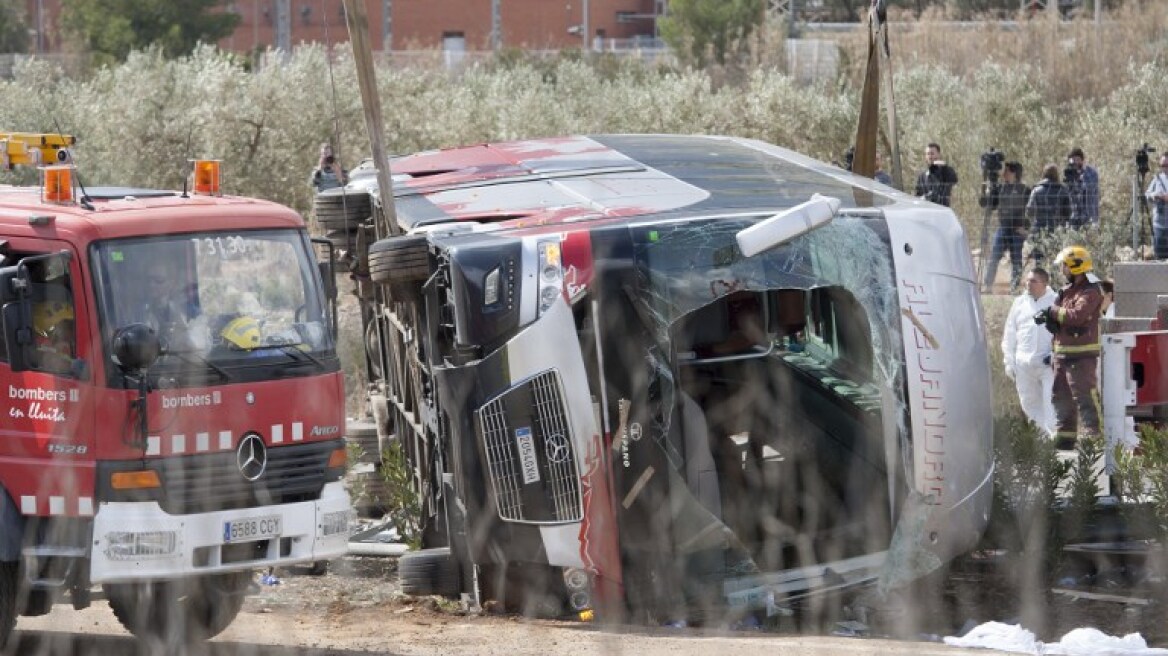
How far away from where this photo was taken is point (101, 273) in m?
8.66

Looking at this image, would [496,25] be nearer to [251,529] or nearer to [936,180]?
[936,180]

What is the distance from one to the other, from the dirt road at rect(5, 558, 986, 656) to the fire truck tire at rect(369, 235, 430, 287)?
1.92 m

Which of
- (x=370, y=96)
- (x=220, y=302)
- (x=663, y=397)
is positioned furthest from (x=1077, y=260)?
(x=220, y=302)

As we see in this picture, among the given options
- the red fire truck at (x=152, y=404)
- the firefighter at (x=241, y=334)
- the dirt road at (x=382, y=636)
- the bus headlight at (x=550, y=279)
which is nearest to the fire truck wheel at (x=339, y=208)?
the dirt road at (x=382, y=636)

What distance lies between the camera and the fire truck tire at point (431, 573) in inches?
396

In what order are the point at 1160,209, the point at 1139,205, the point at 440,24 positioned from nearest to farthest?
the point at 1160,209 < the point at 1139,205 < the point at 440,24

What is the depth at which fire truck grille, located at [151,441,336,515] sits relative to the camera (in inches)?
342

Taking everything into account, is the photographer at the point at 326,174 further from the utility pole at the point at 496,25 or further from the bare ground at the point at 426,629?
the utility pole at the point at 496,25

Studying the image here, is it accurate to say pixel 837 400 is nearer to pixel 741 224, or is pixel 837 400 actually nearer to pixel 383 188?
pixel 741 224

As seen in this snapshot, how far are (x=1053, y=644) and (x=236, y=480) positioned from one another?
14.0ft

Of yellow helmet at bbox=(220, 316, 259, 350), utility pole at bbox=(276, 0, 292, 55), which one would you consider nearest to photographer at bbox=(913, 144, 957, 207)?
yellow helmet at bbox=(220, 316, 259, 350)

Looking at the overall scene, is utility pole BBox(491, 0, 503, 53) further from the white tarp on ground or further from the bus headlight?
the white tarp on ground

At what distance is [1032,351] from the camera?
15633mm

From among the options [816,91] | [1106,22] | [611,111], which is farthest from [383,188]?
[1106,22]
